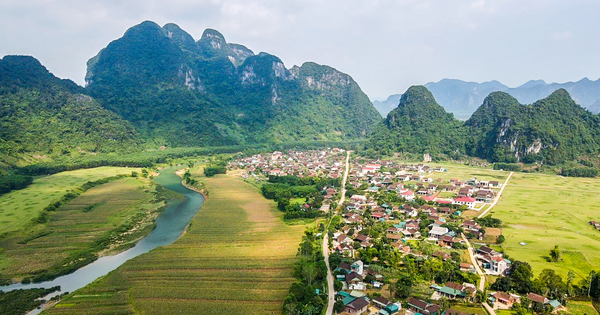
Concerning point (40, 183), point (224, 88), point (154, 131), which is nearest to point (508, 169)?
point (40, 183)

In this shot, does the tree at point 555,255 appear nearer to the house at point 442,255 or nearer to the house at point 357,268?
the house at point 442,255

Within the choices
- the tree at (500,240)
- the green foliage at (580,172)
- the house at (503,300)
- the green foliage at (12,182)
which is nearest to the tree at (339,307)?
the house at (503,300)

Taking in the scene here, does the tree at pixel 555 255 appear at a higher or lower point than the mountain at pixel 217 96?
lower

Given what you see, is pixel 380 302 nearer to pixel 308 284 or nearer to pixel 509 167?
pixel 308 284

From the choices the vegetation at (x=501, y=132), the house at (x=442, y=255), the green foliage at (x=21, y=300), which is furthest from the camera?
the vegetation at (x=501, y=132)

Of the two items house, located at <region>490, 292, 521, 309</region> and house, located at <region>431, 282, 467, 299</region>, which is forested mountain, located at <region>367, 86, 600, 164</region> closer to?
house, located at <region>490, 292, 521, 309</region>

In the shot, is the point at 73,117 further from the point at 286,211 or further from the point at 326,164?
the point at 286,211

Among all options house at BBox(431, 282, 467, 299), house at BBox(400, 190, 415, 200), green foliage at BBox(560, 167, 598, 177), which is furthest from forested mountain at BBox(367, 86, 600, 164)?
house at BBox(431, 282, 467, 299)
